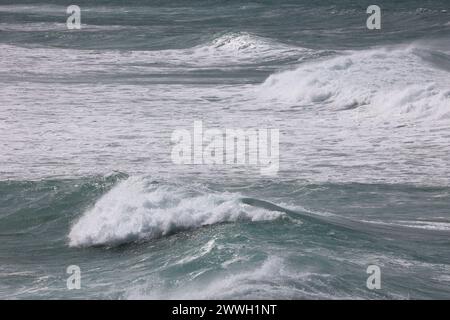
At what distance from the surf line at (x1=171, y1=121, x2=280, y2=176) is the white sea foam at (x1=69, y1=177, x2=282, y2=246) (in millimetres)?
3024

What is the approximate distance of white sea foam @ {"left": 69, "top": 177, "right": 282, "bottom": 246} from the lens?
1372 centimetres

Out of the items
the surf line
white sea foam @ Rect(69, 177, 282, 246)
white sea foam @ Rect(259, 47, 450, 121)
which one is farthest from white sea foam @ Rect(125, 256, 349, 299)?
white sea foam @ Rect(259, 47, 450, 121)

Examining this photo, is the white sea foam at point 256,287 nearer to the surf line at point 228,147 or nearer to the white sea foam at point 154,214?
the white sea foam at point 154,214

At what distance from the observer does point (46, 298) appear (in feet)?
36.9

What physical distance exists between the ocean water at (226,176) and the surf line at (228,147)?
265 mm

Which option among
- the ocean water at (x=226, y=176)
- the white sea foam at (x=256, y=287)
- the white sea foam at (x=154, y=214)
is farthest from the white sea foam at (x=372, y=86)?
the white sea foam at (x=256, y=287)

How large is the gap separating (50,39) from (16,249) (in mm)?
27166

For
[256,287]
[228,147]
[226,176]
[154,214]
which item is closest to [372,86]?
[228,147]

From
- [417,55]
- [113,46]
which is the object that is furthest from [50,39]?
[417,55]

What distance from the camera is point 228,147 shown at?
1959cm

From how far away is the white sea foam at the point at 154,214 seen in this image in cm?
1372

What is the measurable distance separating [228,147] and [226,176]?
97.1 inches

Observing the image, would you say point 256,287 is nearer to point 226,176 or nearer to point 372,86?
point 226,176
